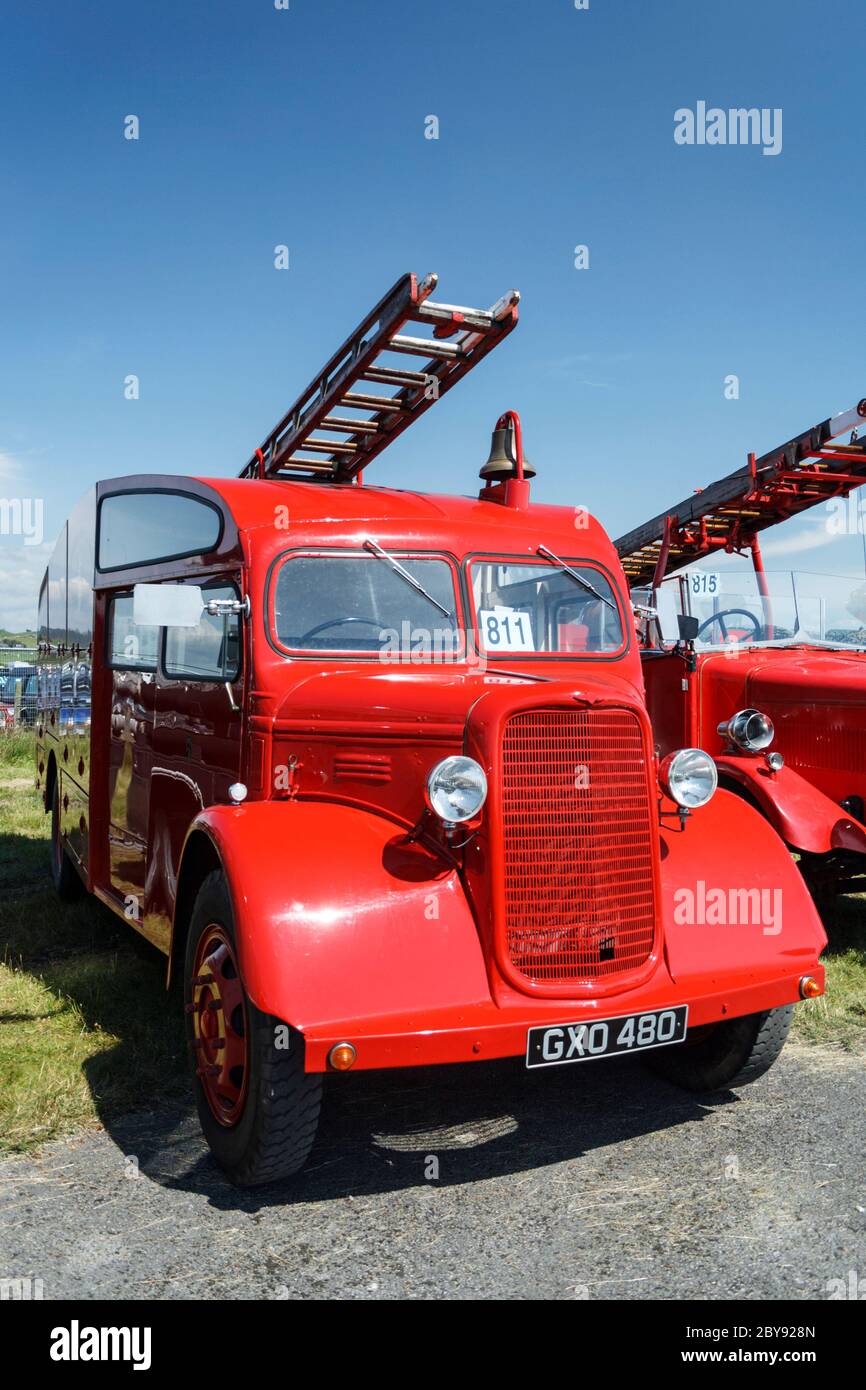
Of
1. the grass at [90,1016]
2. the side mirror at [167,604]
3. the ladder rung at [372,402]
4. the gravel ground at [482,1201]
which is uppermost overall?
the ladder rung at [372,402]

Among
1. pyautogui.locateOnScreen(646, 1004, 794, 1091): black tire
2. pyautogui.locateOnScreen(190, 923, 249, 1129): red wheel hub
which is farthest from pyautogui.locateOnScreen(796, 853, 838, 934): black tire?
pyautogui.locateOnScreen(190, 923, 249, 1129): red wheel hub

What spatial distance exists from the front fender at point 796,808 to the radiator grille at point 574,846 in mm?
2533

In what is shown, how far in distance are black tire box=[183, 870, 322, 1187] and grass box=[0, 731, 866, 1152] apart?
2.71 feet

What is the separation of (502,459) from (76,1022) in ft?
10.2

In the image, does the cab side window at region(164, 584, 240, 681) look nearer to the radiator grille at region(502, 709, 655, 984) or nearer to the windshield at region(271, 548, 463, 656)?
the windshield at region(271, 548, 463, 656)

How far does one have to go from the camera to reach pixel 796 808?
5.75 meters

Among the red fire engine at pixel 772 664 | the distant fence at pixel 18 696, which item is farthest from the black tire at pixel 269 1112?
the distant fence at pixel 18 696

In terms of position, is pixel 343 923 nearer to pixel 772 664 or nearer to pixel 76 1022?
pixel 76 1022

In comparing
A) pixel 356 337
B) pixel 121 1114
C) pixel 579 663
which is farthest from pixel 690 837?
pixel 356 337

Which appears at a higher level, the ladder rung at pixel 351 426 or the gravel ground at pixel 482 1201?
the ladder rung at pixel 351 426

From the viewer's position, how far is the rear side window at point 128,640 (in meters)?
4.93

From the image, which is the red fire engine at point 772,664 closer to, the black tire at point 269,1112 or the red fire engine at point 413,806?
the red fire engine at point 413,806

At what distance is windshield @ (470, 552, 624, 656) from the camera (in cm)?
432

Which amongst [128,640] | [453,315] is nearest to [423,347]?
[453,315]
